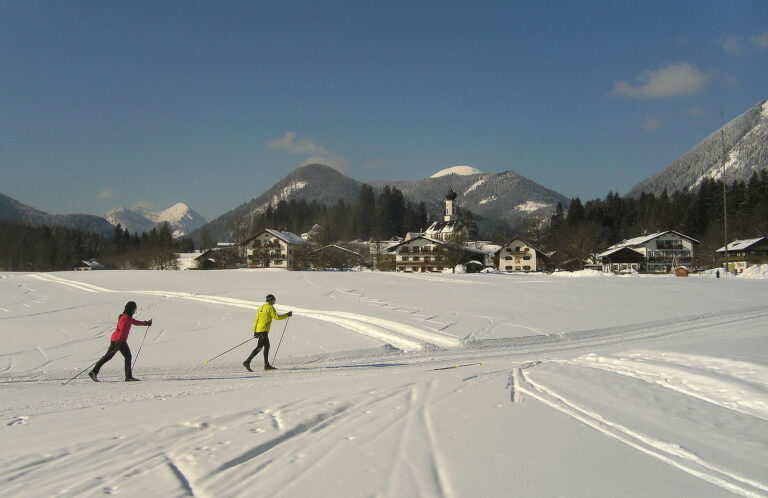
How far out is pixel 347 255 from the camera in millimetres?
79625

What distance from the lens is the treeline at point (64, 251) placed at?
94175mm

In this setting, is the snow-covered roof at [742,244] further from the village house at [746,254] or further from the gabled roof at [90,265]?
the gabled roof at [90,265]

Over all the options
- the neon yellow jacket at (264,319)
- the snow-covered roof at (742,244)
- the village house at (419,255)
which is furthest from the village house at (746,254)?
the neon yellow jacket at (264,319)

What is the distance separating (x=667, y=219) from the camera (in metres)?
102

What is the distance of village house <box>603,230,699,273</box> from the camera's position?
8488cm

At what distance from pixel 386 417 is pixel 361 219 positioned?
135 metres

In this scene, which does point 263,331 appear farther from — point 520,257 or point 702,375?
point 520,257

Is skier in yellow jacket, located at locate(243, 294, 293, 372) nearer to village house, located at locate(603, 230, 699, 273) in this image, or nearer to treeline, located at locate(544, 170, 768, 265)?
treeline, located at locate(544, 170, 768, 265)

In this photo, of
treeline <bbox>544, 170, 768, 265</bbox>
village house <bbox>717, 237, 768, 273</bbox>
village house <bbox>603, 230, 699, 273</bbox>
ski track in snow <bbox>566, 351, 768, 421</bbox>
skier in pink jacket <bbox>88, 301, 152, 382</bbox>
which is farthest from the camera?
village house <bbox>603, 230, 699, 273</bbox>

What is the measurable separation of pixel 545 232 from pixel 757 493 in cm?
12469

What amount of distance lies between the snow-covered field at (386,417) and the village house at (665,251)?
7663 centimetres

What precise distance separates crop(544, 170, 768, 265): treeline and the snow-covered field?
7440 cm

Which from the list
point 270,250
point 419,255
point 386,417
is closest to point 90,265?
point 270,250

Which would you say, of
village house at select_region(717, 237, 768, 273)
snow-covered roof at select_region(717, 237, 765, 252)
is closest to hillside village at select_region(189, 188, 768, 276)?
snow-covered roof at select_region(717, 237, 765, 252)
